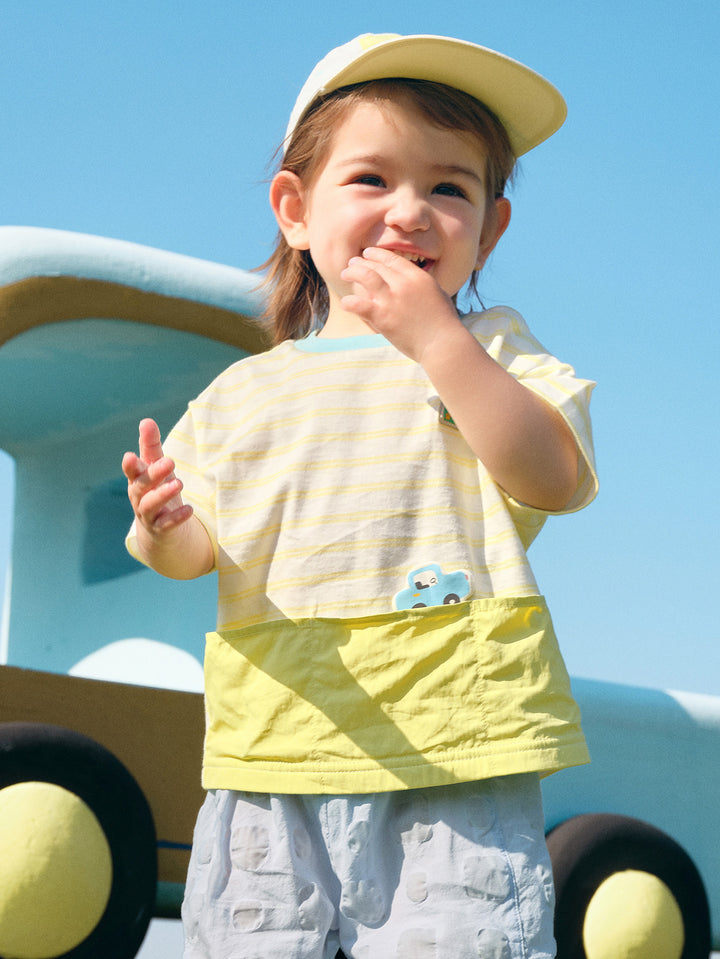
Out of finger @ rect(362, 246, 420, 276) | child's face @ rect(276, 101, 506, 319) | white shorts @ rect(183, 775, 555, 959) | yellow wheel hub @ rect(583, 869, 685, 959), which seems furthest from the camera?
yellow wheel hub @ rect(583, 869, 685, 959)

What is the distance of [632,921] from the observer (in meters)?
2.25

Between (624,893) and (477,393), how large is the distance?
156 centimetres

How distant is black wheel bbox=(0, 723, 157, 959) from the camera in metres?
1.73

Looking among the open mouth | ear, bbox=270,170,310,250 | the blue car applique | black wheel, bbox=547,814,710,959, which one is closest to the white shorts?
the blue car applique

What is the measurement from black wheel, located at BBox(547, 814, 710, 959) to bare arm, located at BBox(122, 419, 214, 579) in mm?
1365

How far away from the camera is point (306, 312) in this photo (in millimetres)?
1676

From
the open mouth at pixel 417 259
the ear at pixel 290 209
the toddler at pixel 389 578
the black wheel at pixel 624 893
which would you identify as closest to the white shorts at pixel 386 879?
the toddler at pixel 389 578

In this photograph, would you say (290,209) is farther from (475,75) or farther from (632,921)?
(632,921)

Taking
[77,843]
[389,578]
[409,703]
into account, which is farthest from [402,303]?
[77,843]

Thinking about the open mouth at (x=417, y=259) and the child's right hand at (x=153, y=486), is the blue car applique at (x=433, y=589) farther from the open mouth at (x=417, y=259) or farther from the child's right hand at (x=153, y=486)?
the open mouth at (x=417, y=259)

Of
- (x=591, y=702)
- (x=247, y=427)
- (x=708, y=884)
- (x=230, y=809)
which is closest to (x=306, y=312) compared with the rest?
(x=247, y=427)

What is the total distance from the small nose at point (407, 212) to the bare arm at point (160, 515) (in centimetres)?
38

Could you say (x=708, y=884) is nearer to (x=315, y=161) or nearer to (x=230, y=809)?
(x=230, y=809)

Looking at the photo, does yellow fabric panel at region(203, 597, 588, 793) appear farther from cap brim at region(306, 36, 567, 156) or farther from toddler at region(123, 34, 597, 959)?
cap brim at region(306, 36, 567, 156)
